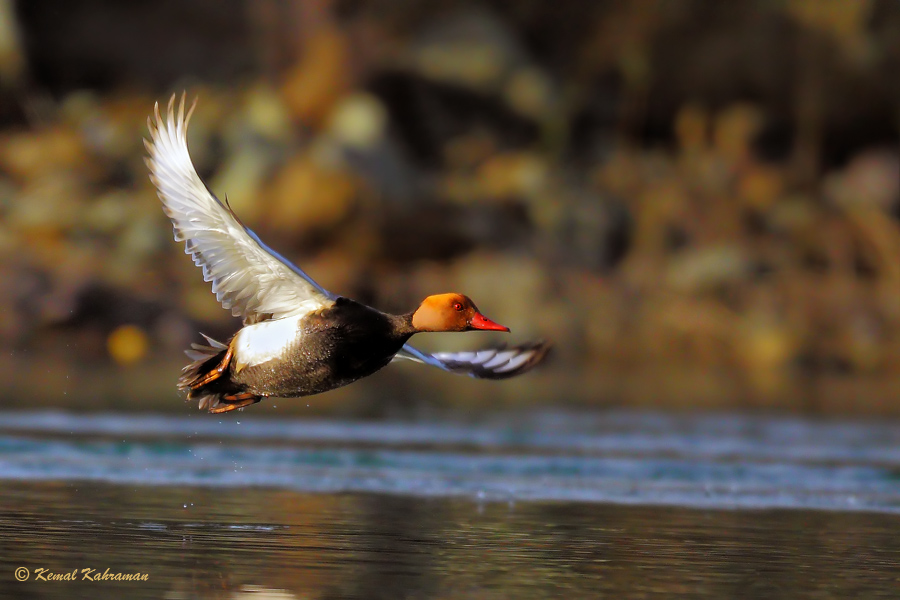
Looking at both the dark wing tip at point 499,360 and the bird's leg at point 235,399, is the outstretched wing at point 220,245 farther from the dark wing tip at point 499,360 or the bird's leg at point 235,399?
the dark wing tip at point 499,360

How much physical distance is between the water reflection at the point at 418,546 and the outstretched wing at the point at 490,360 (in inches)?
39.1

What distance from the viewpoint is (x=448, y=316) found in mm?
9500

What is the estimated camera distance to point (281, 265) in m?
9.60

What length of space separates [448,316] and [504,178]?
23.5 meters

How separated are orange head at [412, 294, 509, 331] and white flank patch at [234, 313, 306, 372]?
81cm

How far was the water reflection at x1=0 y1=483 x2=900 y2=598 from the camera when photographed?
7750 millimetres

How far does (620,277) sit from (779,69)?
28.1 ft

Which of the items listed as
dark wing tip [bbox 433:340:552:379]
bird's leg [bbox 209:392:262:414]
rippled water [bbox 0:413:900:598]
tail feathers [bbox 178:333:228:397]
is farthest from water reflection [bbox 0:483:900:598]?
dark wing tip [bbox 433:340:552:379]

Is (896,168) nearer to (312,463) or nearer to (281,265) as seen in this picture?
(312,463)

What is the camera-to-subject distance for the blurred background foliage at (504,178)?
26688 mm

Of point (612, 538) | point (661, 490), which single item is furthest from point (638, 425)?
point (612, 538)
